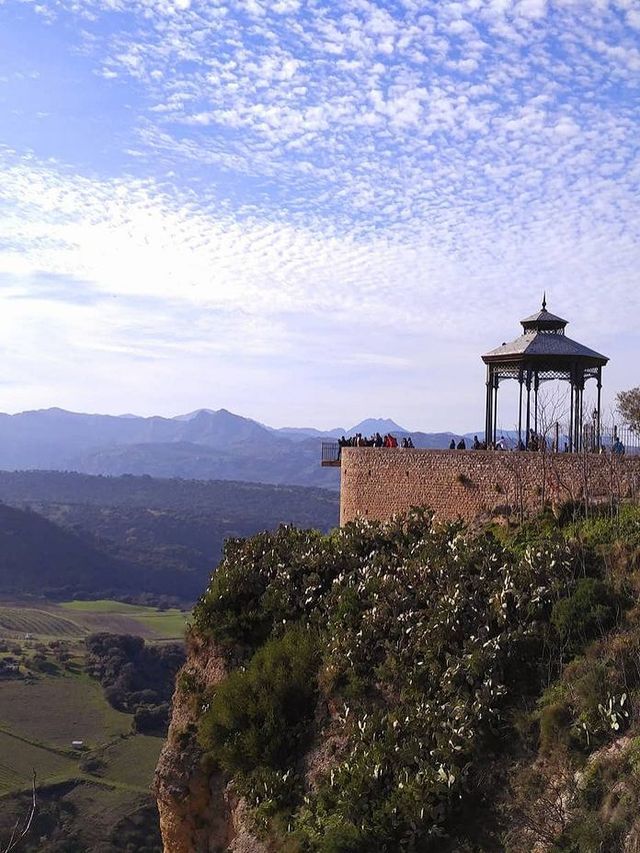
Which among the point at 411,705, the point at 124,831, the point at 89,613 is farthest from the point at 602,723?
the point at 89,613

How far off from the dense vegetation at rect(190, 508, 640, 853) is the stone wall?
984mm

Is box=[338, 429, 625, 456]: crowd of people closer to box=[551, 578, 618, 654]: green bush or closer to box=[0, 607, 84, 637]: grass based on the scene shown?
box=[551, 578, 618, 654]: green bush

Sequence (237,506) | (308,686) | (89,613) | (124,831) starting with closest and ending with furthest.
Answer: (308,686) < (124,831) < (89,613) < (237,506)

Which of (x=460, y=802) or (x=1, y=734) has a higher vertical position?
(x=460, y=802)

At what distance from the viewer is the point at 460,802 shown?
436 inches

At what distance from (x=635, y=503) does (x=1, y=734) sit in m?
44.7

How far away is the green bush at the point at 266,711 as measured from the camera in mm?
13961

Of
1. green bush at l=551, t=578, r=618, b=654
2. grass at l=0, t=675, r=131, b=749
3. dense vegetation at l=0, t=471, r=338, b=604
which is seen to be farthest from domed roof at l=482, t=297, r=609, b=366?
dense vegetation at l=0, t=471, r=338, b=604

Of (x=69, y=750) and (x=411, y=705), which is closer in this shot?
(x=411, y=705)

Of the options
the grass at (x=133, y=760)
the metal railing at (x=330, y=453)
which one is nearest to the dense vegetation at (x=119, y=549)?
the grass at (x=133, y=760)

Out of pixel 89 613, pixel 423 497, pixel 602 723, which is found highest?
pixel 423 497

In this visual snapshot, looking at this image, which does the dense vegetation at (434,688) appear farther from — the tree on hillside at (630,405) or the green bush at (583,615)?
the tree on hillside at (630,405)

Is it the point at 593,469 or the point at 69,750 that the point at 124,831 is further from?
the point at 593,469

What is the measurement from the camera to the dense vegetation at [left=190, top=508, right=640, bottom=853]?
10.7m
